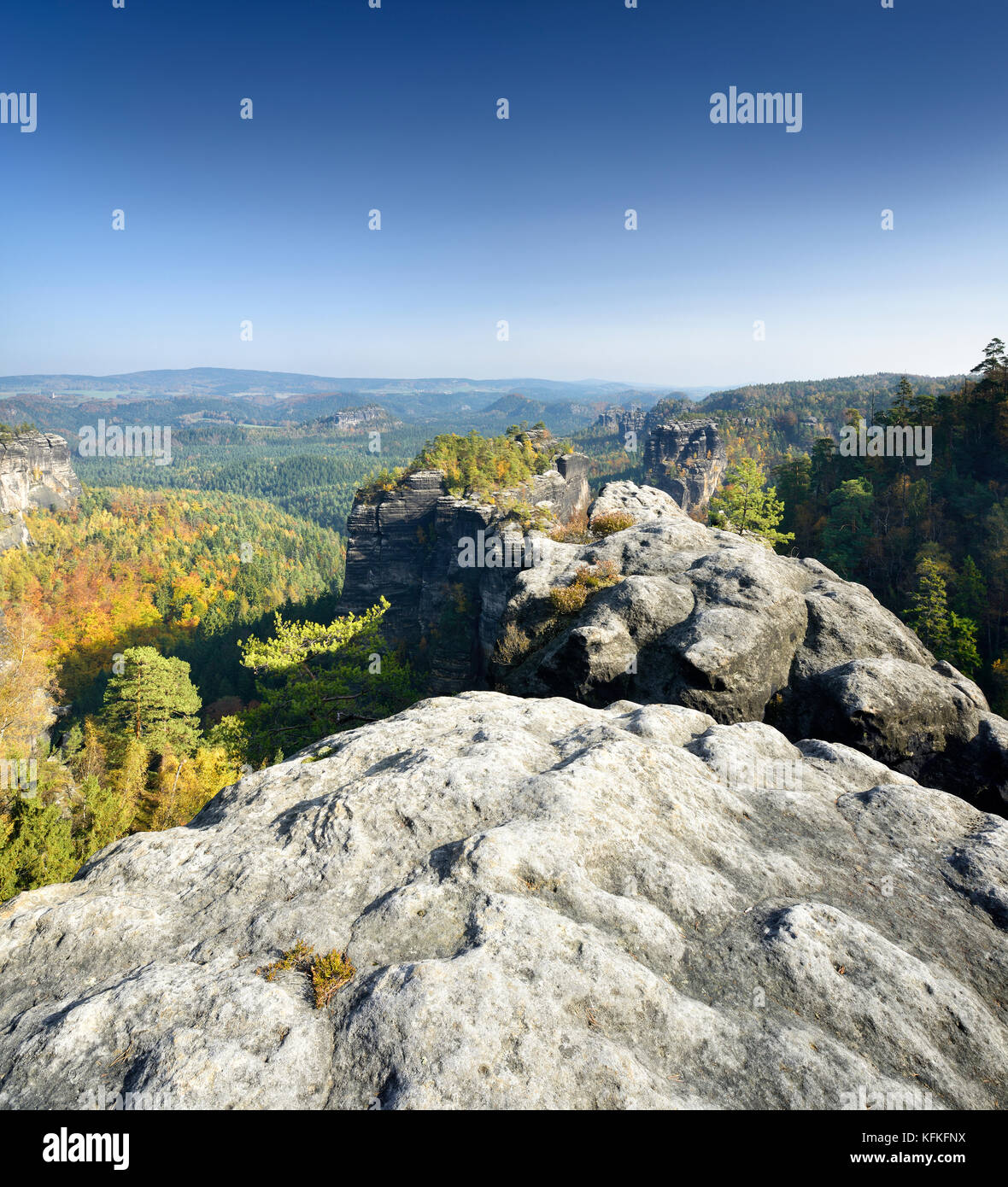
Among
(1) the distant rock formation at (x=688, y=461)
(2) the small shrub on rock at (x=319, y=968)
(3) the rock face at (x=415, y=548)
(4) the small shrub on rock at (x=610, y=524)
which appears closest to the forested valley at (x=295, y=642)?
(3) the rock face at (x=415, y=548)

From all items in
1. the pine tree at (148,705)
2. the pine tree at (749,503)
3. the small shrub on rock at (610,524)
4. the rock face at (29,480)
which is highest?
the rock face at (29,480)

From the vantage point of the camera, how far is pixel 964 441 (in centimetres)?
5700

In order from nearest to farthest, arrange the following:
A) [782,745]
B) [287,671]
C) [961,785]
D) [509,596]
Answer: [782,745]
[961,785]
[509,596]
[287,671]

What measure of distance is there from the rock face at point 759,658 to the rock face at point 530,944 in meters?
5.44

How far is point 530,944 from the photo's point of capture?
768cm

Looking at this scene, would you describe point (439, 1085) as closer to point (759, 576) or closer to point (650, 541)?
point (759, 576)

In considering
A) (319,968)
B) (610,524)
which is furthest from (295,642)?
(319,968)

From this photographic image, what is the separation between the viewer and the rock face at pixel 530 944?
248 inches

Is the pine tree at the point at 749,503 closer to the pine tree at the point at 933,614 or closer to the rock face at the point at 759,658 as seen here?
the pine tree at the point at 933,614

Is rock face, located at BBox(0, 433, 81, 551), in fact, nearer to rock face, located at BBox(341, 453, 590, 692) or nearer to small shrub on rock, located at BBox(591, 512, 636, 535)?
rock face, located at BBox(341, 453, 590, 692)

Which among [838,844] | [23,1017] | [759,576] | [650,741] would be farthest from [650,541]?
[23,1017]

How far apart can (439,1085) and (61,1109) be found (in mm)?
4056

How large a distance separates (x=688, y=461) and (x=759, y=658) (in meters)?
159

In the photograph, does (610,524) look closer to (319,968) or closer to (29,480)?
(319,968)
